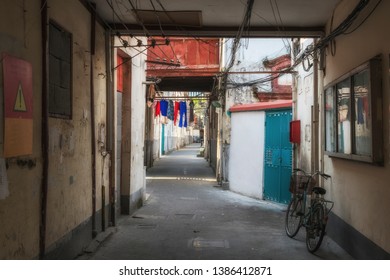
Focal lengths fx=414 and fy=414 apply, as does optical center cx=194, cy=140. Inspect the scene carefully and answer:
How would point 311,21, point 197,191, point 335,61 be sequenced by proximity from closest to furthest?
1. point 335,61
2. point 311,21
3. point 197,191

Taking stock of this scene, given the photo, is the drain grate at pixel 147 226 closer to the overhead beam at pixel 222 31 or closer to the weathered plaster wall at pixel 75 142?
the weathered plaster wall at pixel 75 142

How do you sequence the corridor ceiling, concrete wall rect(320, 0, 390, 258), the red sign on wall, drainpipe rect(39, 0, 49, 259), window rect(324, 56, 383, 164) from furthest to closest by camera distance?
the corridor ceiling < window rect(324, 56, 383, 164) < concrete wall rect(320, 0, 390, 258) < drainpipe rect(39, 0, 49, 259) < the red sign on wall

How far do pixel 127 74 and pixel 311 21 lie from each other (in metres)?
4.56

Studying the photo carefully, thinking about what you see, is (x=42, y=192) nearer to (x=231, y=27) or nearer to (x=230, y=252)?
(x=230, y=252)

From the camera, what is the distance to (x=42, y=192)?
4.86 metres

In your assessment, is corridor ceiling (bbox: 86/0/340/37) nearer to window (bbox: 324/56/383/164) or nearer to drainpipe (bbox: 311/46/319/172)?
drainpipe (bbox: 311/46/319/172)

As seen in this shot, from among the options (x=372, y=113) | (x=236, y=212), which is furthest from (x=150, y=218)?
(x=372, y=113)

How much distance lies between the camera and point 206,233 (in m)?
8.20

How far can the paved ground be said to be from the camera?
6629mm

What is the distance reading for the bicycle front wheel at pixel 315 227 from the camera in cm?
653

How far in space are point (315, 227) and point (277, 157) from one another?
17.7ft

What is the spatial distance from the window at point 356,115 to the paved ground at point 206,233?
1756mm

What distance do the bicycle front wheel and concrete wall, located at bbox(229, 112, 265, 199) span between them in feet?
Answer: 19.1

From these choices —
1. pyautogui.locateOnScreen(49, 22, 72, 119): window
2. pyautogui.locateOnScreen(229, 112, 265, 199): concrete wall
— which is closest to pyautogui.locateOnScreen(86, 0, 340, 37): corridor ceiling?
pyautogui.locateOnScreen(49, 22, 72, 119): window
